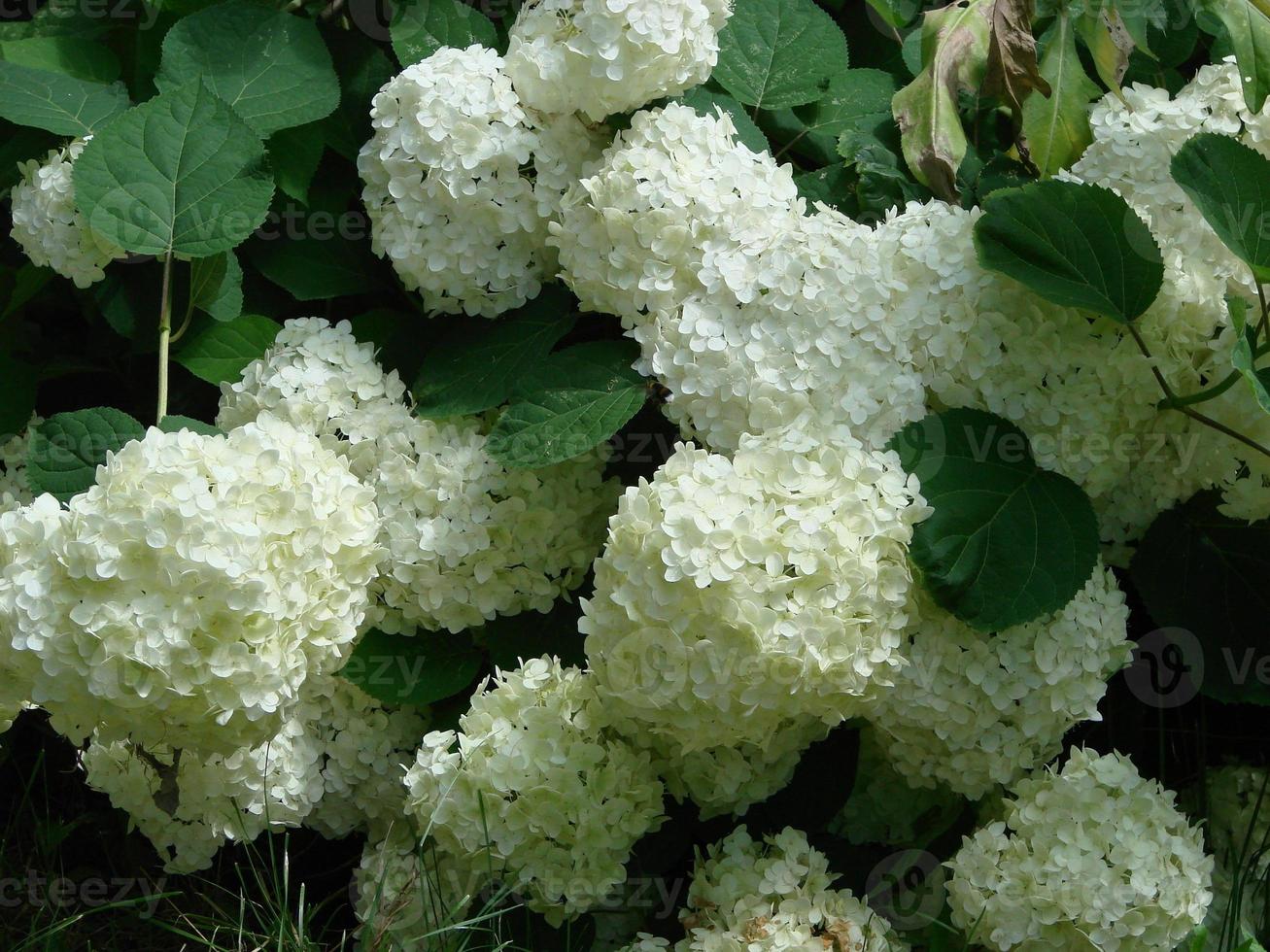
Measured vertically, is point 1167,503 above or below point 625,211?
below

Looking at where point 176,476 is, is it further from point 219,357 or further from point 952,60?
point 952,60

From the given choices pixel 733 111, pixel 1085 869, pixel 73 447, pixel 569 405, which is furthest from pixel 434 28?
pixel 1085 869

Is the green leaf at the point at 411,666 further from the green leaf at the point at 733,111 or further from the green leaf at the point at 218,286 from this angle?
the green leaf at the point at 733,111

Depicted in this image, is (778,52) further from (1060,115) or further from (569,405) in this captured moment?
(569,405)

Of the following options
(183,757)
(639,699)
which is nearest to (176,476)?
(183,757)

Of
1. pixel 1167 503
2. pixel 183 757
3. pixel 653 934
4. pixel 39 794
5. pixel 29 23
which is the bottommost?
pixel 39 794

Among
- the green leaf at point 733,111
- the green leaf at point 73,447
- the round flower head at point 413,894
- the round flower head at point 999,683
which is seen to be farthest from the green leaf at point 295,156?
the round flower head at point 999,683
